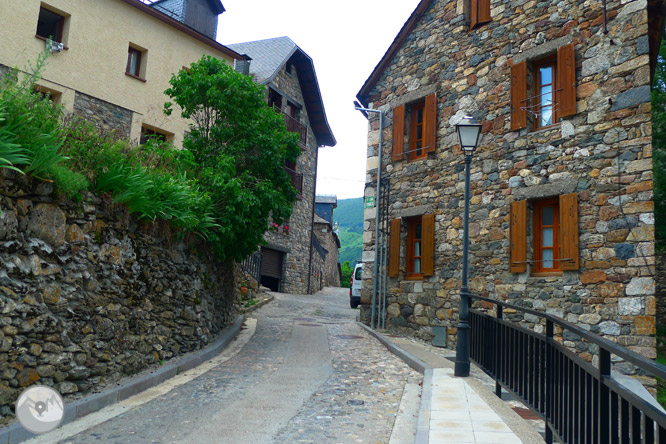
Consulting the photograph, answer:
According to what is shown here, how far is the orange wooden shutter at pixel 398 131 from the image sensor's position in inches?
474

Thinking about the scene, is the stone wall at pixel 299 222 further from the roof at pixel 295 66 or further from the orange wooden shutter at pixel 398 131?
the orange wooden shutter at pixel 398 131

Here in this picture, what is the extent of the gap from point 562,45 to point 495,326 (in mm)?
5534

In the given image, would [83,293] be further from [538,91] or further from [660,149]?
[660,149]

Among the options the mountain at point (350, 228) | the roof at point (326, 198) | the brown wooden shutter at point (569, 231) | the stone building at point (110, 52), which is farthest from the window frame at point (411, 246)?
the mountain at point (350, 228)

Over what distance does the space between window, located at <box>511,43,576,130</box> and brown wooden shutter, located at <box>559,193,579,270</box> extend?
1533mm

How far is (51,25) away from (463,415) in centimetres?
1436

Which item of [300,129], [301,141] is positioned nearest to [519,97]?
[301,141]

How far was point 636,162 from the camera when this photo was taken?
793 centimetres

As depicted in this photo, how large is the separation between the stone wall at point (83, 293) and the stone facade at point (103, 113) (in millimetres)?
7912

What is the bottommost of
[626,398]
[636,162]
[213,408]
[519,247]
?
[213,408]

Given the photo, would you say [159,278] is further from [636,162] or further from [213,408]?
[636,162]

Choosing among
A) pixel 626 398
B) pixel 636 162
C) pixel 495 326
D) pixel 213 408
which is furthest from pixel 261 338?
pixel 626 398

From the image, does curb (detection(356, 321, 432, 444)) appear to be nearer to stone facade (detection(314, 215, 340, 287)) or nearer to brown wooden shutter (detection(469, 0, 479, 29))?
brown wooden shutter (detection(469, 0, 479, 29))

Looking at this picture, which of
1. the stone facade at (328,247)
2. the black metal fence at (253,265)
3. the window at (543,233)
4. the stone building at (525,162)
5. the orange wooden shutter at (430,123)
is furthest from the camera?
the stone facade at (328,247)
